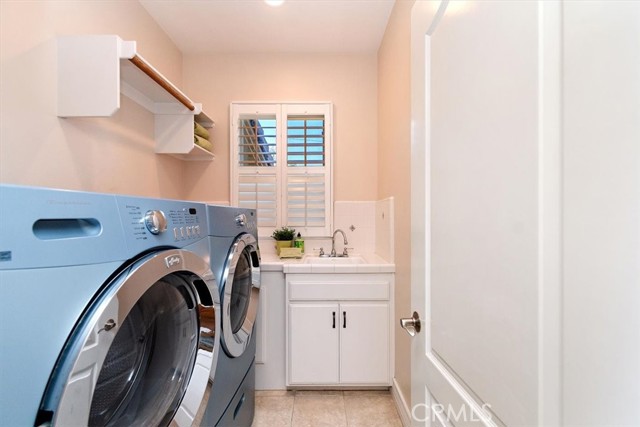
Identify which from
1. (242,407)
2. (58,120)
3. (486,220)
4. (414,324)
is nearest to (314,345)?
(242,407)

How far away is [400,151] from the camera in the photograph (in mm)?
1702

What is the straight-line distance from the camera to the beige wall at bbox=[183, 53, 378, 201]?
95.2 inches

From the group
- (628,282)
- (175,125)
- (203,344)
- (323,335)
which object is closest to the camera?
(628,282)

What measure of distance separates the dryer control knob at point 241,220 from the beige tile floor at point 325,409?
1209mm

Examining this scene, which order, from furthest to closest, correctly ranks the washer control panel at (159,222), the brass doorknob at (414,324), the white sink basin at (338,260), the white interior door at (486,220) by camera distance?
the white sink basin at (338,260)
the brass doorknob at (414,324)
the washer control panel at (159,222)
the white interior door at (486,220)

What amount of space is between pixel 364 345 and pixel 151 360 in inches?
52.6

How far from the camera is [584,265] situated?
14.9 inches

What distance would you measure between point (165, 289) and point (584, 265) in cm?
97

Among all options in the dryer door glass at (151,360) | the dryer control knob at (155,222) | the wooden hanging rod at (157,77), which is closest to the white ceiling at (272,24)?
the wooden hanging rod at (157,77)

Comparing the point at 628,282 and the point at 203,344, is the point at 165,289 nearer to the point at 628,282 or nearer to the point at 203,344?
the point at 203,344

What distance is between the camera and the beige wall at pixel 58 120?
1.04m

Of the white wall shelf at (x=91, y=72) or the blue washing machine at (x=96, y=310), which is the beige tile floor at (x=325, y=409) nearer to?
the blue washing machine at (x=96, y=310)

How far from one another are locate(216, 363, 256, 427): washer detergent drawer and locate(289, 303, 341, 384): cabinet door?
1.18 ft

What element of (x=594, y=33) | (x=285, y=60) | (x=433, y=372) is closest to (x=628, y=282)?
(x=594, y=33)
